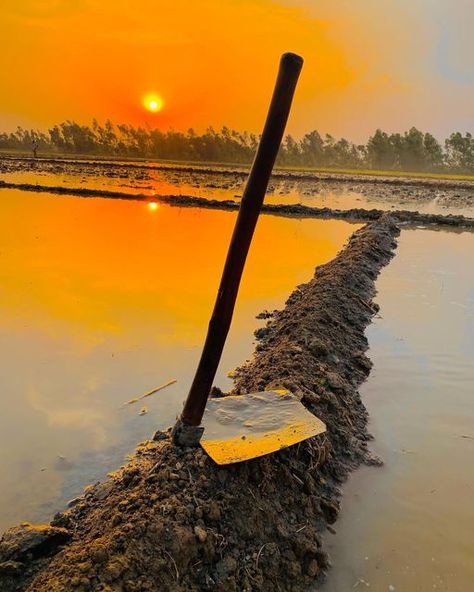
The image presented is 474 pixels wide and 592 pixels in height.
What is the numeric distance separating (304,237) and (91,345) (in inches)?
339

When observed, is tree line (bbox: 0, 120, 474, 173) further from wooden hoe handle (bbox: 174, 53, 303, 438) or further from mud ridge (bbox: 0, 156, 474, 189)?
wooden hoe handle (bbox: 174, 53, 303, 438)

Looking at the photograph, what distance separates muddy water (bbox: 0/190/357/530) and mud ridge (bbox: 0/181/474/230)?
4887mm

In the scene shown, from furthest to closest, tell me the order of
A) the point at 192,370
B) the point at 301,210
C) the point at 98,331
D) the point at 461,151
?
1. the point at 461,151
2. the point at 301,210
3. the point at 98,331
4. the point at 192,370

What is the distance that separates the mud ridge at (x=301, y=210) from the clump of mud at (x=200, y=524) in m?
13.6

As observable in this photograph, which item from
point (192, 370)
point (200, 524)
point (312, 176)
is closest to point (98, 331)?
point (192, 370)

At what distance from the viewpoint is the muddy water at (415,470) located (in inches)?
111

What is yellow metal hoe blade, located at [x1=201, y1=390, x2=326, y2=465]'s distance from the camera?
2.94 m

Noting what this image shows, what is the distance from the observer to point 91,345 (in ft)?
17.5

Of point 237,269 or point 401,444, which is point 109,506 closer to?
point 237,269

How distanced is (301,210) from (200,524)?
15618mm

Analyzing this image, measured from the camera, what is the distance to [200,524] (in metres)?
2.49

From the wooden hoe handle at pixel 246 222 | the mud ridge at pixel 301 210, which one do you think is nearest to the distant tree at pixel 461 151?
the mud ridge at pixel 301 210

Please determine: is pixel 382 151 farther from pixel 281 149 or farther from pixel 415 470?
pixel 415 470

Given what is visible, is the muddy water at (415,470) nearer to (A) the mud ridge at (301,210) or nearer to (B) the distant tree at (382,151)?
(A) the mud ridge at (301,210)
